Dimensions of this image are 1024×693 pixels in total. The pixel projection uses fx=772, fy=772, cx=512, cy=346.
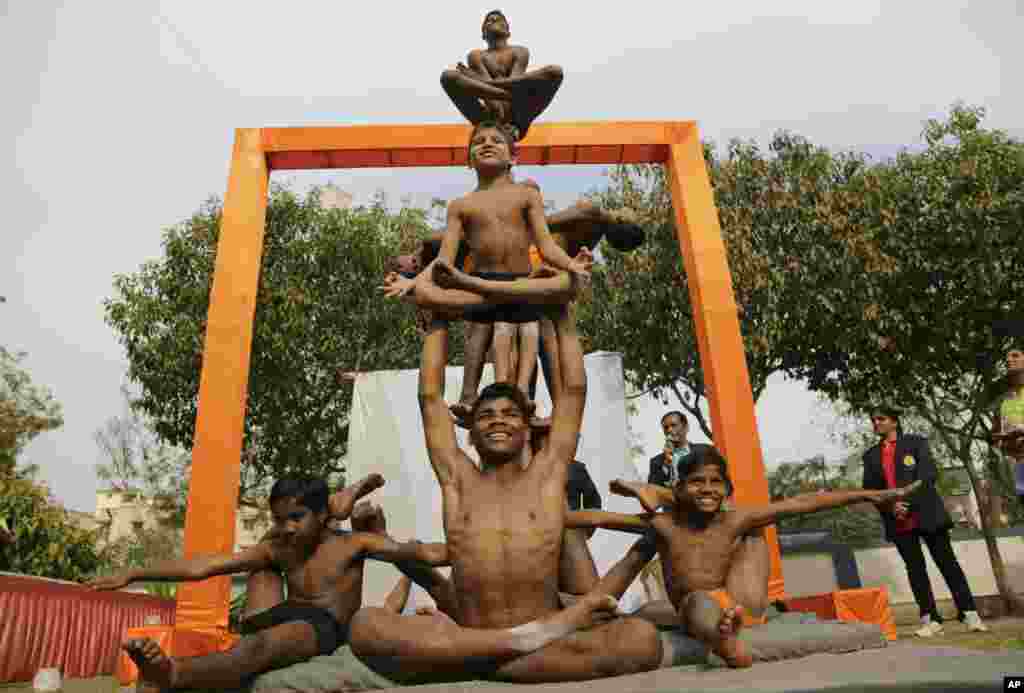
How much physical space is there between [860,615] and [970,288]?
8983 millimetres

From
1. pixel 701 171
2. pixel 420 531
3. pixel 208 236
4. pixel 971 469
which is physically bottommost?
pixel 420 531

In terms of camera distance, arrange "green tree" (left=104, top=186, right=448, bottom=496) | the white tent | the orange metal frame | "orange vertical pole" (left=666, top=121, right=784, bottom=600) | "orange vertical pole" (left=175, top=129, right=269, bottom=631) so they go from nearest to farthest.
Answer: "orange vertical pole" (left=175, top=129, right=269, bottom=631)
the orange metal frame
"orange vertical pole" (left=666, top=121, right=784, bottom=600)
the white tent
"green tree" (left=104, top=186, right=448, bottom=496)

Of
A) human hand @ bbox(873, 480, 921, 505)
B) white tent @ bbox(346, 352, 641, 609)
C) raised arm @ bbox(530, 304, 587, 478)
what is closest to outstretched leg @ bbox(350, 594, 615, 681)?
raised arm @ bbox(530, 304, 587, 478)

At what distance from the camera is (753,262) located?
12.9 meters

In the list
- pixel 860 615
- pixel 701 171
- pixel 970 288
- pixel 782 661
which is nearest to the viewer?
pixel 782 661

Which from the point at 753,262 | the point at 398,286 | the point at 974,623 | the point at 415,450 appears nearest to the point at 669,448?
the point at 974,623

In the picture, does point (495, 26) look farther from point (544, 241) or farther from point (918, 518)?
point (918, 518)

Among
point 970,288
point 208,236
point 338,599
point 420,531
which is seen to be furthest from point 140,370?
point 970,288

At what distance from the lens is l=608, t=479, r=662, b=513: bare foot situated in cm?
305

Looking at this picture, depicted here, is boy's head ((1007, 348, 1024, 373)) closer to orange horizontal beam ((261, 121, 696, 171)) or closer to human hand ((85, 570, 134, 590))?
orange horizontal beam ((261, 121, 696, 171))

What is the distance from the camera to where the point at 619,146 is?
6602mm

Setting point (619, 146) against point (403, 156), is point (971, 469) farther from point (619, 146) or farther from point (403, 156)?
point (403, 156)

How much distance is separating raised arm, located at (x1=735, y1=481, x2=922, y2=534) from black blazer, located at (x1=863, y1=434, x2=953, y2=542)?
2.50 m

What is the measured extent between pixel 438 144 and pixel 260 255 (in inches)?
68.1
